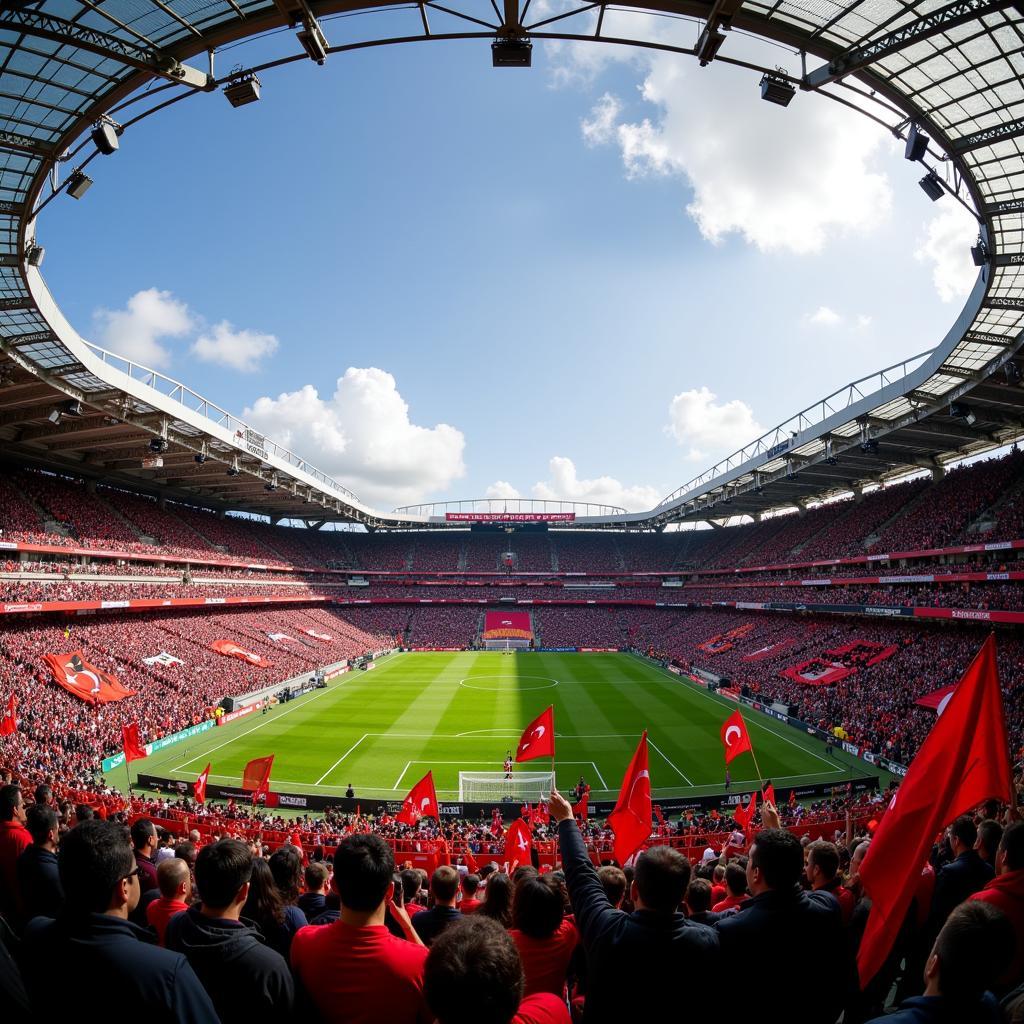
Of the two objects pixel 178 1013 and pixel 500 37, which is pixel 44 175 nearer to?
pixel 500 37

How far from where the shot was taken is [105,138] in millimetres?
13195

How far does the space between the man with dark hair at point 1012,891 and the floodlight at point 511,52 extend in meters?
12.0

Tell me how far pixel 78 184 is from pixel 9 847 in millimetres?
16270

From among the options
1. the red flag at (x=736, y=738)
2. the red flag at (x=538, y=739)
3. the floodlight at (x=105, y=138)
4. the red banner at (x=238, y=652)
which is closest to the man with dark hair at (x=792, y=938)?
the red flag at (x=538, y=739)

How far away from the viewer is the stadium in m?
2.71

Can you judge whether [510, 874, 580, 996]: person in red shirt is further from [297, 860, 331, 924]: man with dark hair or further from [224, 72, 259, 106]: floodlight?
[224, 72, 259, 106]: floodlight

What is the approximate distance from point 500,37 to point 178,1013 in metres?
12.7

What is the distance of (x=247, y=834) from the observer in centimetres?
1609

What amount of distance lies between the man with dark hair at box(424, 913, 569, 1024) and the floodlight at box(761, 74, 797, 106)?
14.1 metres

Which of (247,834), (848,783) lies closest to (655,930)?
(247,834)

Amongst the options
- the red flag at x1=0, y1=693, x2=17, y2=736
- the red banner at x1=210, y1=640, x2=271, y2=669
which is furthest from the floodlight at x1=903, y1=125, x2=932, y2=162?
the red banner at x1=210, y1=640, x2=271, y2=669

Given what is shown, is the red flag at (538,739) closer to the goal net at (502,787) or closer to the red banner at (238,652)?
the goal net at (502,787)

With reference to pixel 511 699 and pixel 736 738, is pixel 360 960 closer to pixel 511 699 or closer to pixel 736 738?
pixel 736 738

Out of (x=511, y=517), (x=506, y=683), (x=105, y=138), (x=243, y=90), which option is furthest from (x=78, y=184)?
(x=511, y=517)
